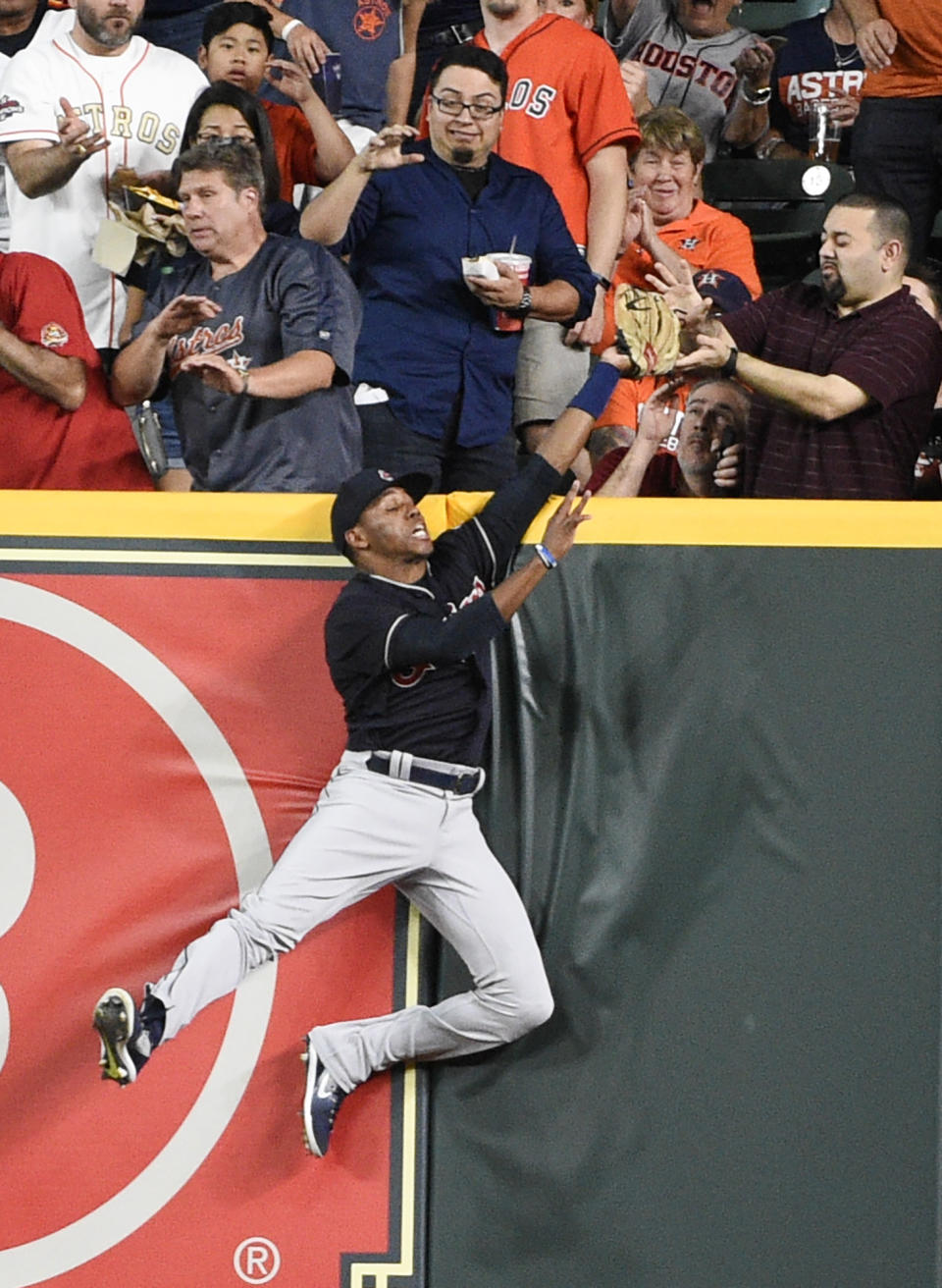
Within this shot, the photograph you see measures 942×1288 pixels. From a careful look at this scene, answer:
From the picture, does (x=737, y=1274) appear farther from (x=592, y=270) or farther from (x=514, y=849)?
(x=592, y=270)

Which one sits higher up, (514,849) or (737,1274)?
(514,849)

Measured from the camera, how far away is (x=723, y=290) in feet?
20.2

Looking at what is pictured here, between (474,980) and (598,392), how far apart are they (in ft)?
5.31

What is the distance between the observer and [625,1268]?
16.5 feet

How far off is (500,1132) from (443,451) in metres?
1.98

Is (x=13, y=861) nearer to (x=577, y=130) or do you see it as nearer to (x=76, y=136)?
(x=76, y=136)

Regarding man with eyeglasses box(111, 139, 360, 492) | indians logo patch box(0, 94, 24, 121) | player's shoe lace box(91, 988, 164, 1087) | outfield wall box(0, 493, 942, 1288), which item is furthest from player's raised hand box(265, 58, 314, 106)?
player's shoe lace box(91, 988, 164, 1087)

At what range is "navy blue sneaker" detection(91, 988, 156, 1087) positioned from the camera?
4.69m

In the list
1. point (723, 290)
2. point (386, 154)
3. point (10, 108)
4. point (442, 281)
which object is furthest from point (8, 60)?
point (723, 290)

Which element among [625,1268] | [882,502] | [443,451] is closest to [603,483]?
[443,451]

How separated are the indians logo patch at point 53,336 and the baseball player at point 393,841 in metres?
1.23

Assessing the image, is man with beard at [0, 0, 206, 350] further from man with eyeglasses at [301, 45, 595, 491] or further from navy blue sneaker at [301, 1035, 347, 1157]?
navy blue sneaker at [301, 1035, 347, 1157]

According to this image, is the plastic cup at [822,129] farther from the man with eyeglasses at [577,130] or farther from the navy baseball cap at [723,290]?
the navy baseball cap at [723,290]

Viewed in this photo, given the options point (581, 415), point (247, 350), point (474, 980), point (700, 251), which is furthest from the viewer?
point (700, 251)
